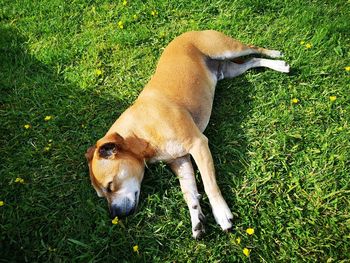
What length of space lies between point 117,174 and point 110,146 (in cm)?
25

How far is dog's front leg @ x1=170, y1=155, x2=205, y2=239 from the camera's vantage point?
10.2ft

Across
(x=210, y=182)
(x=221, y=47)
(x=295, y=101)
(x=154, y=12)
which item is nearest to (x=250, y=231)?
(x=210, y=182)

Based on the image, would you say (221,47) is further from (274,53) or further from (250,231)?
(250,231)

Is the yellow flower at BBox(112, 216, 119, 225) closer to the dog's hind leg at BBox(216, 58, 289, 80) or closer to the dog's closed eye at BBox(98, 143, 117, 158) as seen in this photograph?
the dog's closed eye at BBox(98, 143, 117, 158)

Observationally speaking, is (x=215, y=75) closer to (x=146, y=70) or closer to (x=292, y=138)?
(x=146, y=70)

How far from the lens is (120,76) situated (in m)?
4.63

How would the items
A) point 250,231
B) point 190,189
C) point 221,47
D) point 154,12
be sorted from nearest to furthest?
point 250,231 → point 190,189 → point 221,47 → point 154,12

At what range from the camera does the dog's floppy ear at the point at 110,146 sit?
3180 mm

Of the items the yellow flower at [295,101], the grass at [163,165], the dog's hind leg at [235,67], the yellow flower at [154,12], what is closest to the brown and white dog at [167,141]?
the grass at [163,165]

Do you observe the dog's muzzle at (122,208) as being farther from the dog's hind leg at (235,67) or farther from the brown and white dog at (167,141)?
the dog's hind leg at (235,67)

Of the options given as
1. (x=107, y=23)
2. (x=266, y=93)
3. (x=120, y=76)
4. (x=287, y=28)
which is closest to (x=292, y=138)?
(x=266, y=93)

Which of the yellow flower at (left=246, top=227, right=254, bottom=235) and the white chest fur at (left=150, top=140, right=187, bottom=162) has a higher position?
the white chest fur at (left=150, top=140, right=187, bottom=162)

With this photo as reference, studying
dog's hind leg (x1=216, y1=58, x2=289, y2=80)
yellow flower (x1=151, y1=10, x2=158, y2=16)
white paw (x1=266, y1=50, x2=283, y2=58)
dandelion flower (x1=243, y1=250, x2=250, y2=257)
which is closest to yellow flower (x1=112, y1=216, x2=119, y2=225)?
dandelion flower (x1=243, y1=250, x2=250, y2=257)

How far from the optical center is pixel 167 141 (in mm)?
3396
